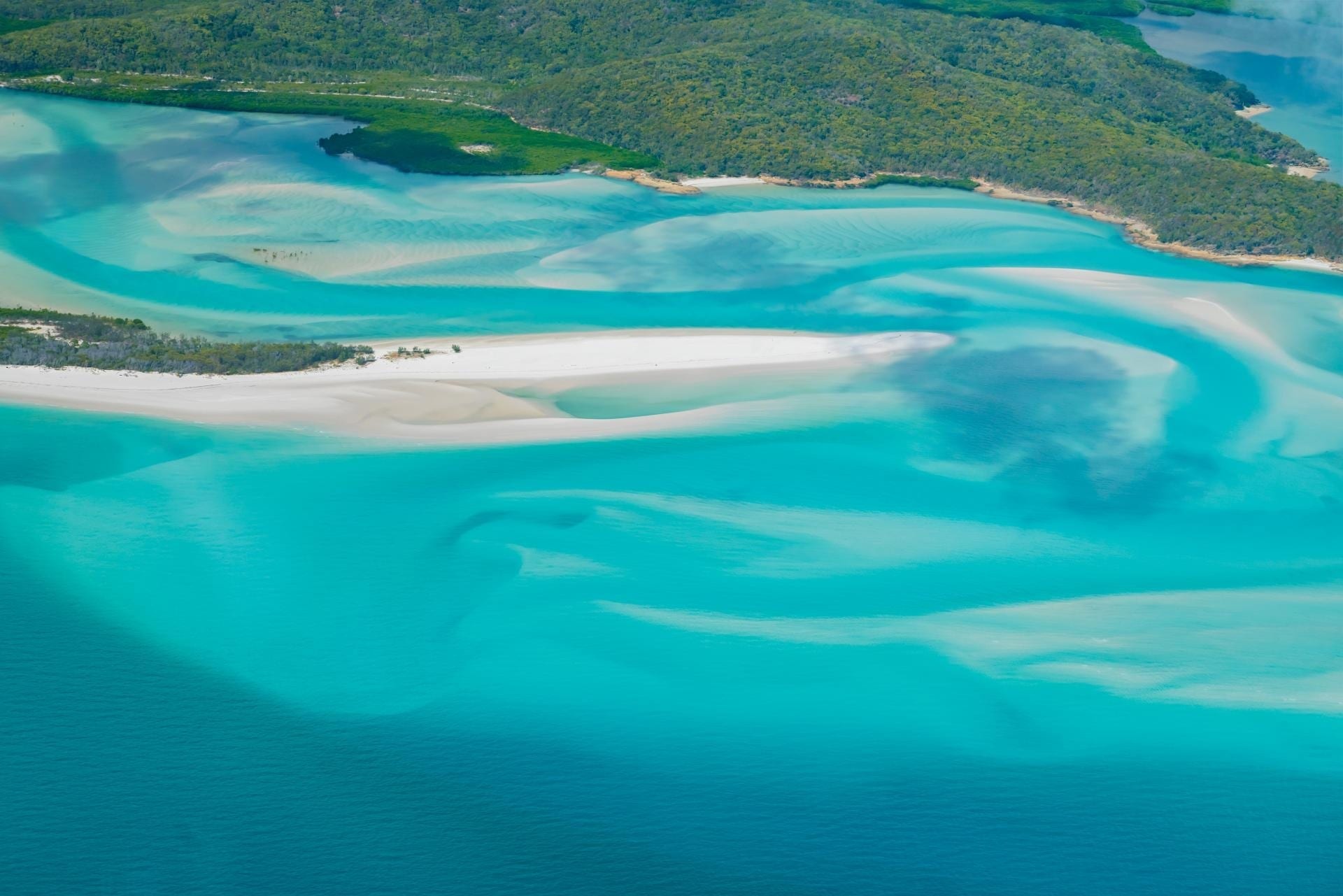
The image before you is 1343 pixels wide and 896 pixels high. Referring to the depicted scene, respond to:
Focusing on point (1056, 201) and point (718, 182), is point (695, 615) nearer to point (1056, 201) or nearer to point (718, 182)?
point (718, 182)

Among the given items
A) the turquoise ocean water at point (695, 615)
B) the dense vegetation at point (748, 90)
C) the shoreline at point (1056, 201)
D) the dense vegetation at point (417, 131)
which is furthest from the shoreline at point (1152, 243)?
the dense vegetation at point (417, 131)

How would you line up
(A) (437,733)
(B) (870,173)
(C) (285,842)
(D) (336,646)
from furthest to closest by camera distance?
(B) (870,173)
(D) (336,646)
(A) (437,733)
(C) (285,842)

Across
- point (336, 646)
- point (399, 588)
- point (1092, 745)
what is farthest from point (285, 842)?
point (1092, 745)

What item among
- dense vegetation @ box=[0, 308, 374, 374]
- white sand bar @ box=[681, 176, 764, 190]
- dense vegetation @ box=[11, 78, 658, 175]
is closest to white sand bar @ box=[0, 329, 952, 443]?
dense vegetation @ box=[0, 308, 374, 374]

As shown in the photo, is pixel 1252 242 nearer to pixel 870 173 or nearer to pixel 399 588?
pixel 870 173

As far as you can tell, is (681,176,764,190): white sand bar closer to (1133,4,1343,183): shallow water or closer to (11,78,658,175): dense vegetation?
(11,78,658,175): dense vegetation
